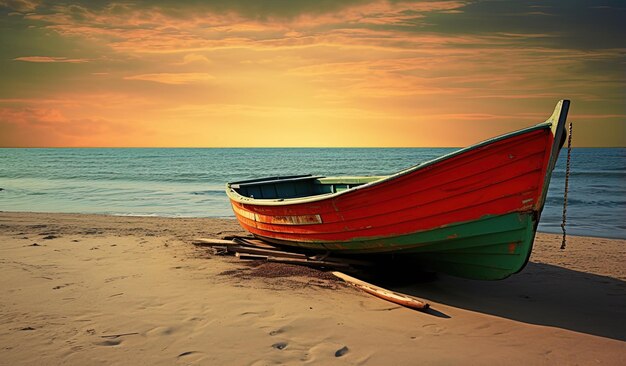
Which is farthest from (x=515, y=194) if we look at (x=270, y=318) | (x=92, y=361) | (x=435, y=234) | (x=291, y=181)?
(x=291, y=181)

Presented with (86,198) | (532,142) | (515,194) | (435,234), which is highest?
(532,142)

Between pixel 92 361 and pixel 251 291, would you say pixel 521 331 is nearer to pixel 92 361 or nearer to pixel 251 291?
pixel 251 291

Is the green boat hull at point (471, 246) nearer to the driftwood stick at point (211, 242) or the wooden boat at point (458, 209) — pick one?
the wooden boat at point (458, 209)

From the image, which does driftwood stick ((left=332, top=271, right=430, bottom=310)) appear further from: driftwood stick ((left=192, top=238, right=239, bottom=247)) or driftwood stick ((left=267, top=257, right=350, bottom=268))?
driftwood stick ((left=192, top=238, right=239, bottom=247))

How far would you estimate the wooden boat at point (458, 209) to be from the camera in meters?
4.84

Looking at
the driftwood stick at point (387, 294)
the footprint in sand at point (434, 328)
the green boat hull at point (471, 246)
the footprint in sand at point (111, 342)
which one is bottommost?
the footprint in sand at point (434, 328)

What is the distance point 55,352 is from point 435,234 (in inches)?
156

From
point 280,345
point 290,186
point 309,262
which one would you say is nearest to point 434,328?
point 280,345

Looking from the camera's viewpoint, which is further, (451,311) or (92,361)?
(451,311)

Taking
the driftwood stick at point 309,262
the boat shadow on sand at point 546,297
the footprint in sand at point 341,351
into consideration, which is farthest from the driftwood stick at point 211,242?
the footprint in sand at point 341,351

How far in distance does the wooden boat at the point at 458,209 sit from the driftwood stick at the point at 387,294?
436 millimetres

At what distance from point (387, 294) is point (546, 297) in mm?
2241

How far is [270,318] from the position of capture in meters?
5.21

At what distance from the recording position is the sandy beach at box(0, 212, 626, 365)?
4.36 m
